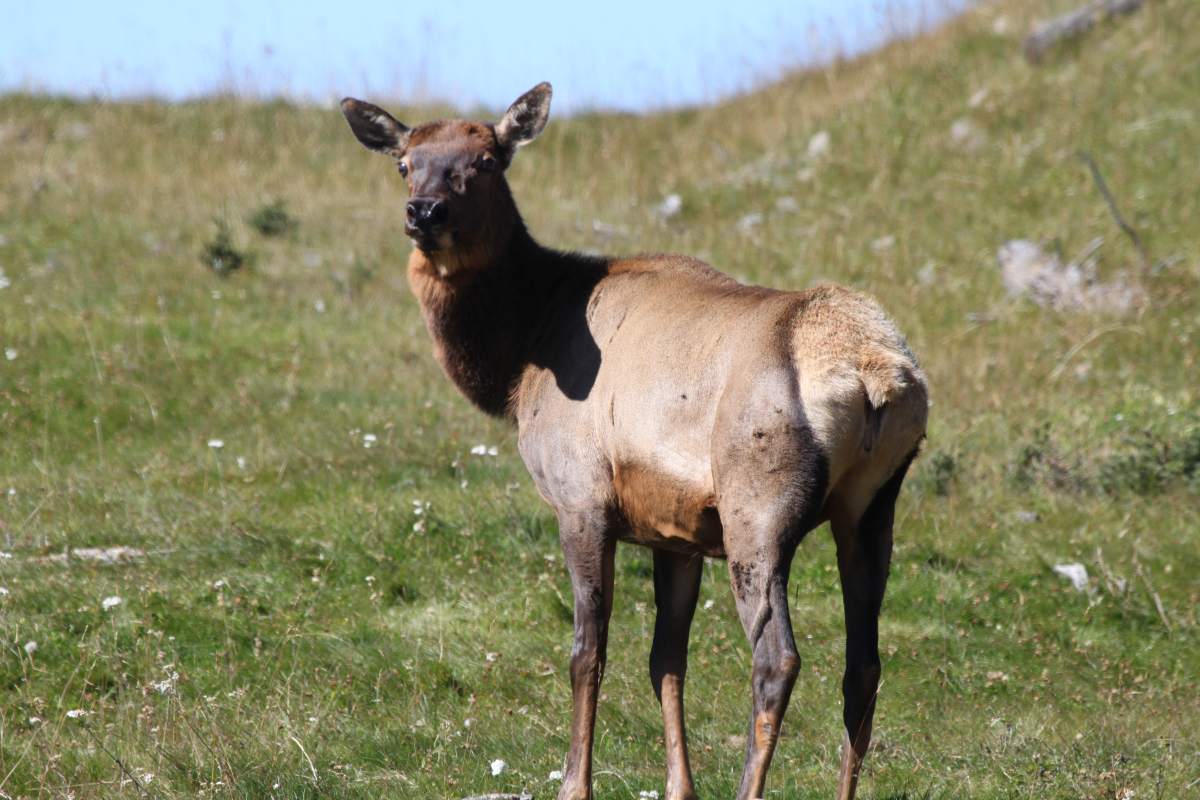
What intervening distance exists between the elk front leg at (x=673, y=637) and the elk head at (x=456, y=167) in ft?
5.77

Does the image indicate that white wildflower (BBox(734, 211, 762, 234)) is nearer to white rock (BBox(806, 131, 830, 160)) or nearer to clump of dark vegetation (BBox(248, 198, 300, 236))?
white rock (BBox(806, 131, 830, 160))

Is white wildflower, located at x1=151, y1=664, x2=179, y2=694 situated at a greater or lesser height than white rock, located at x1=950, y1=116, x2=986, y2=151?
lesser

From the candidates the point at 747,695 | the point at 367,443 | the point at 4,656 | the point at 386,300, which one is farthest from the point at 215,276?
the point at 747,695

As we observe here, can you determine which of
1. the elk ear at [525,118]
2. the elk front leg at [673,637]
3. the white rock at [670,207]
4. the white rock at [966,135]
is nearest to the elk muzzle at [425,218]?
Result: the elk ear at [525,118]

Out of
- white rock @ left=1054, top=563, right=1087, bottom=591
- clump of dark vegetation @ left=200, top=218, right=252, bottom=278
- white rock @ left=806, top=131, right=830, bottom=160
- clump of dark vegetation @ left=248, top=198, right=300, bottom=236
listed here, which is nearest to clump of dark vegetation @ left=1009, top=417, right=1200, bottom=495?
white rock @ left=1054, top=563, right=1087, bottom=591

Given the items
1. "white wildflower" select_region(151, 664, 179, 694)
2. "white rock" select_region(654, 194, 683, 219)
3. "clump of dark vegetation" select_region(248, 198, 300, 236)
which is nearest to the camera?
"white wildflower" select_region(151, 664, 179, 694)

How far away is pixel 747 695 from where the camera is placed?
7.46 metres

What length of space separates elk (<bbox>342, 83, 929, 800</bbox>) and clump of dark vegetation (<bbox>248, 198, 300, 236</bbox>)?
871 centimetres

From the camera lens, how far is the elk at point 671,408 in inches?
202

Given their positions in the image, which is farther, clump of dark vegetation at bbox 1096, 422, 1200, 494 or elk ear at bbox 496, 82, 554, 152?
clump of dark vegetation at bbox 1096, 422, 1200, 494

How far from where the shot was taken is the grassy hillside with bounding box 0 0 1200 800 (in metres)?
6.63

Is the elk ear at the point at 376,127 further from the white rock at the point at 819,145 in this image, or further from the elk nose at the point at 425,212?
the white rock at the point at 819,145

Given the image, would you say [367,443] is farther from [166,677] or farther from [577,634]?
[577,634]

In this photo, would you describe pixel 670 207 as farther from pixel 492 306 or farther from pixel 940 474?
pixel 492 306
